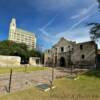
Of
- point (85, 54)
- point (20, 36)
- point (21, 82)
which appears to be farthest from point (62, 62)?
point (20, 36)

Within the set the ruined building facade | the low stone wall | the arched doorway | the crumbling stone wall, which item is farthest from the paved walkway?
the arched doorway

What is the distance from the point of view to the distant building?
431 feet

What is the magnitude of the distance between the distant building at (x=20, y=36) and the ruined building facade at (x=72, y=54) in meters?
89.9

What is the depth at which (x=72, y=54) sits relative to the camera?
3759 centimetres

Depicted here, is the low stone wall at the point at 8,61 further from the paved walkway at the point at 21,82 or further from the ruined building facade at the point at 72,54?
the paved walkway at the point at 21,82

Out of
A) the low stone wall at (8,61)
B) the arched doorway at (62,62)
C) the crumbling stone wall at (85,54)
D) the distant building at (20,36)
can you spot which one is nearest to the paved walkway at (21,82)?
the low stone wall at (8,61)

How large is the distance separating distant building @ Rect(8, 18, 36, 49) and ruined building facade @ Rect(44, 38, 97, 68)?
89.9 metres

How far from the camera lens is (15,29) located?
13500cm

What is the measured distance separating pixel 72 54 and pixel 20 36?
4169 inches

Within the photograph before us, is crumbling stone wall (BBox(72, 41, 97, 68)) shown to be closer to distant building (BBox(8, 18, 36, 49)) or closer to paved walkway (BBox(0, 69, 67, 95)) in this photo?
paved walkway (BBox(0, 69, 67, 95))

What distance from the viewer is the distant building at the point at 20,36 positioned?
431 ft

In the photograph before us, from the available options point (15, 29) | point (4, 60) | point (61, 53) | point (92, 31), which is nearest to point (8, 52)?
point (4, 60)

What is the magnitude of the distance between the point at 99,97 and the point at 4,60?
99.2 ft

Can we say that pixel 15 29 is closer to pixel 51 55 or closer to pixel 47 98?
pixel 51 55
